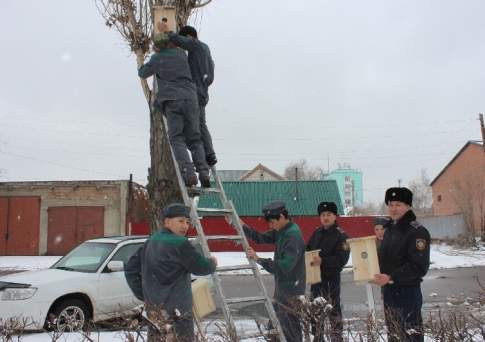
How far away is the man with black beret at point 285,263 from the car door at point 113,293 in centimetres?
376

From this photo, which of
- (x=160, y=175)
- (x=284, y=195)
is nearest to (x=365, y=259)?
(x=160, y=175)

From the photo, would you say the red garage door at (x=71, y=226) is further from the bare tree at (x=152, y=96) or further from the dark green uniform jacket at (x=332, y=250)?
the dark green uniform jacket at (x=332, y=250)

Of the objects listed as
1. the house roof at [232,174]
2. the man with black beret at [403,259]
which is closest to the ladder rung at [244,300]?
the man with black beret at [403,259]

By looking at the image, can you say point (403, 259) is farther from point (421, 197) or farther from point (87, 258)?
point (421, 197)

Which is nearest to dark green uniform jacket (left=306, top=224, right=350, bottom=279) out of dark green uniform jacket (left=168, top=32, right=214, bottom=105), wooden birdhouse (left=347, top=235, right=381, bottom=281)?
wooden birdhouse (left=347, top=235, right=381, bottom=281)

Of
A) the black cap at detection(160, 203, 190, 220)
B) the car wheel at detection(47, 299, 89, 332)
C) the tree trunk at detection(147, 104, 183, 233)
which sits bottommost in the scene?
the car wheel at detection(47, 299, 89, 332)

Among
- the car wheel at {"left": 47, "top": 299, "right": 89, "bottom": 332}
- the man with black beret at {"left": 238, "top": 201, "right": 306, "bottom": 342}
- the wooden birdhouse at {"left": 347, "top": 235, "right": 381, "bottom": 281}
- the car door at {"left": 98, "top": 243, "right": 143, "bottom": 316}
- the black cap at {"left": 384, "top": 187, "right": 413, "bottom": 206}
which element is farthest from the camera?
the car door at {"left": 98, "top": 243, "right": 143, "bottom": 316}

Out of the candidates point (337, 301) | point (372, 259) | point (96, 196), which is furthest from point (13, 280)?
point (96, 196)

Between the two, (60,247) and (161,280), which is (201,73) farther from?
(60,247)

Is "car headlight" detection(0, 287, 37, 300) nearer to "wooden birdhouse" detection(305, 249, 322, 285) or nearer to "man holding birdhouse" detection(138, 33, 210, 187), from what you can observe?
"man holding birdhouse" detection(138, 33, 210, 187)

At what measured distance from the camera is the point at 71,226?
86.4ft

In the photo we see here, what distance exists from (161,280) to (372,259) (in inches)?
70.9

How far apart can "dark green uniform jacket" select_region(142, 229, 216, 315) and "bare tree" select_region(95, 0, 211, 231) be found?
6.27ft

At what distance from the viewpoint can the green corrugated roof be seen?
29.6 m
